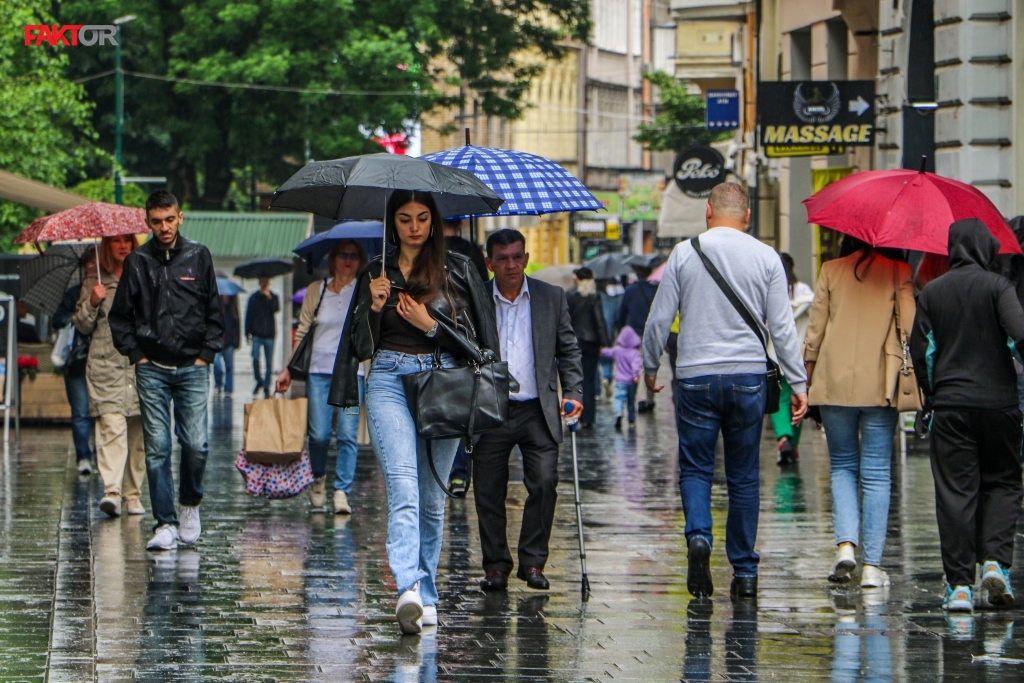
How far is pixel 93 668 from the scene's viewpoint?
6668 mm

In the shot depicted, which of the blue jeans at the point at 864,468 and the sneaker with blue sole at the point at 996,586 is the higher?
the blue jeans at the point at 864,468

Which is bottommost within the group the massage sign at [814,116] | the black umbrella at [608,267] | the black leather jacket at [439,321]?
the black umbrella at [608,267]

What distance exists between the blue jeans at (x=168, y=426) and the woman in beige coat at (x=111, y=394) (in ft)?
4.62

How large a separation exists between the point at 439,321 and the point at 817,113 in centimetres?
1292

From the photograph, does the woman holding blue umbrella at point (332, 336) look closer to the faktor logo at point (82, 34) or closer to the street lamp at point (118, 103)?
the faktor logo at point (82, 34)

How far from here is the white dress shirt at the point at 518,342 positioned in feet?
28.5

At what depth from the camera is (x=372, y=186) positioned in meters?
7.51

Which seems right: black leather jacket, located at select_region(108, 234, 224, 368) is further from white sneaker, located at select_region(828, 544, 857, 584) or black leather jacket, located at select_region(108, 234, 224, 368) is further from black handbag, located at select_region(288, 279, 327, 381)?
white sneaker, located at select_region(828, 544, 857, 584)

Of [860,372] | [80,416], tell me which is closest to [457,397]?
[860,372]

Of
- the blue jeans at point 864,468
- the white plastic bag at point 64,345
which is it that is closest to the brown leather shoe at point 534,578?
the blue jeans at point 864,468

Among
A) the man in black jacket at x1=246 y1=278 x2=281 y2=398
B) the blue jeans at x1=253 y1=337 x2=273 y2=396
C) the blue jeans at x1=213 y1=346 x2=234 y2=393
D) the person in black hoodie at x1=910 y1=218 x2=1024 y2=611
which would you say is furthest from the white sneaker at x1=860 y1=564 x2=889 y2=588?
the man in black jacket at x1=246 y1=278 x2=281 y2=398

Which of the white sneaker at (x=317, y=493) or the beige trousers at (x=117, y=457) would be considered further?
the white sneaker at (x=317, y=493)

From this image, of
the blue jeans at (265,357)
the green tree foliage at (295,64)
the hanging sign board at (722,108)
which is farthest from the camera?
the green tree foliage at (295,64)

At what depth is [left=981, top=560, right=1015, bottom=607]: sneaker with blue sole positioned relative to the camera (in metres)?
8.22
